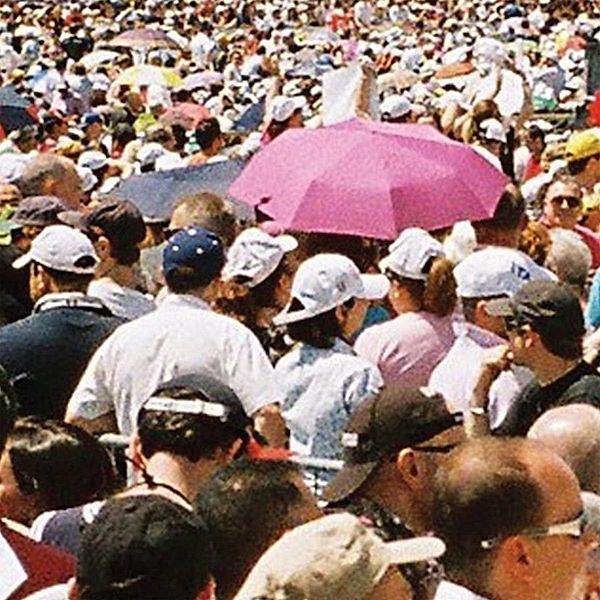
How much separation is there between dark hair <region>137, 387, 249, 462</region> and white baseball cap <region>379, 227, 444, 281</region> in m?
1.87

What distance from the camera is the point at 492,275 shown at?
19.3ft

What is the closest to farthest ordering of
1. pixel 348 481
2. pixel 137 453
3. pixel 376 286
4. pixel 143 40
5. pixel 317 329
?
1. pixel 348 481
2. pixel 137 453
3. pixel 317 329
4. pixel 376 286
5. pixel 143 40

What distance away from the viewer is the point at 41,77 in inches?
757

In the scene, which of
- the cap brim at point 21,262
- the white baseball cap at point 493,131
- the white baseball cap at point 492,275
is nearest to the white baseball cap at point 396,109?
the white baseball cap at point 493,131

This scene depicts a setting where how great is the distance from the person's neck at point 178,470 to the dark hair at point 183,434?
0.01m

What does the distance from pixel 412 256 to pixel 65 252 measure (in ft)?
3.67

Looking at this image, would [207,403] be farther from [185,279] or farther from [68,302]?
[68,302]

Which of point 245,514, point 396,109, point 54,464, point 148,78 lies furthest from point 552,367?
point 148,78

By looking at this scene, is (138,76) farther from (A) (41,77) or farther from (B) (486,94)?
(B) (486,94)

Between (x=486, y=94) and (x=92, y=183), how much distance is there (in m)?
3.45

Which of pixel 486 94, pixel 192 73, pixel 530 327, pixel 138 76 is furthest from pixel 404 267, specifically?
pixel 192 73

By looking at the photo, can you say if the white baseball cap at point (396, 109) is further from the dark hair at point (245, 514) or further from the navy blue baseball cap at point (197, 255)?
the dark hair at point (245, 514)

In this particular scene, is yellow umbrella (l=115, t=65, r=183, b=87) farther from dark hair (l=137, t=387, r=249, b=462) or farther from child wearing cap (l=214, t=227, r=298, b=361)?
dark hair (l=137, t=387, r=249, b=462)

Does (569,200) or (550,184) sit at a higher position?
(569,200)
